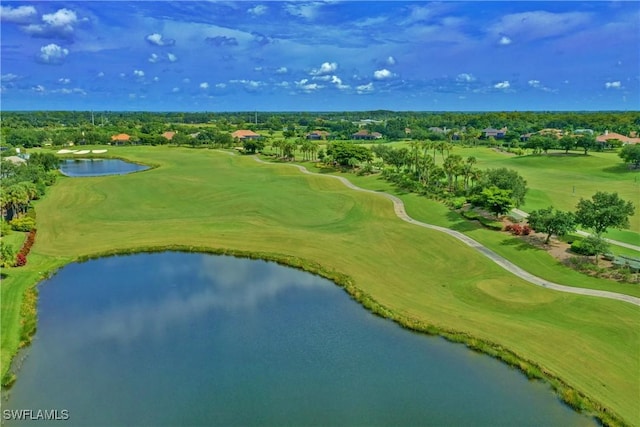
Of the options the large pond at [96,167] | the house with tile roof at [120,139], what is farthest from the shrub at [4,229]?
the house with tile roof at [120,139]

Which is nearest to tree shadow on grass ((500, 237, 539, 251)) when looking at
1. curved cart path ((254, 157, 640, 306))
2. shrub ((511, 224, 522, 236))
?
shrub ((511, 224, 522, 236))

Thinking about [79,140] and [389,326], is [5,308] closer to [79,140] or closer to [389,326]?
[389,326]

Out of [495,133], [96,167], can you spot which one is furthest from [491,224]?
[495,133]

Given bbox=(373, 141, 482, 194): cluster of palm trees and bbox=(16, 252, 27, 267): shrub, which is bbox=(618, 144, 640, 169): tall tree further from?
bbox=(16, 252, 27, 267): shrub

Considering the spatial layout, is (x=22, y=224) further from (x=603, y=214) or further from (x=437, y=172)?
(x=603, y=214)

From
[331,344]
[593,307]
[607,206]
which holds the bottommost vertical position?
[331,344]

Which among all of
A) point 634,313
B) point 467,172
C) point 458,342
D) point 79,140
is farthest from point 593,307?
point 79,140

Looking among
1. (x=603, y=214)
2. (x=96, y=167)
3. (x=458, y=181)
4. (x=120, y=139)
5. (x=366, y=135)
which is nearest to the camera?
(x=603, y=214)

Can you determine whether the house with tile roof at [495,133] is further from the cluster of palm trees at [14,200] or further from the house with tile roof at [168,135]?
the cluster of palm trees at [14,200]
